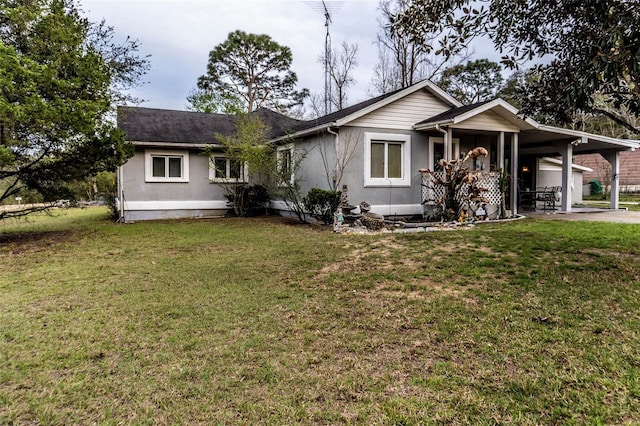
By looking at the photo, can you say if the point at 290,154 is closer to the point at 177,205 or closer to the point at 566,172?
the point at 177,205

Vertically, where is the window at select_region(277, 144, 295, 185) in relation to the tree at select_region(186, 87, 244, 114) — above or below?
below

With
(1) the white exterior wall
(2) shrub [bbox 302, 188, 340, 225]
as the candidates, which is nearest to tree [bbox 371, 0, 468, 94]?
(1) the white exterior wall

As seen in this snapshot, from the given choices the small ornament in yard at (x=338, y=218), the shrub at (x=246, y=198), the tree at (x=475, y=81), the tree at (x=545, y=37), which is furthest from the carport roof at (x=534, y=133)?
the tree at (x=475, y=81)

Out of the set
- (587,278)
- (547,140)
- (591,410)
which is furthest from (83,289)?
(547,140)

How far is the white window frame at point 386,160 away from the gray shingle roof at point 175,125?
290 centimetres

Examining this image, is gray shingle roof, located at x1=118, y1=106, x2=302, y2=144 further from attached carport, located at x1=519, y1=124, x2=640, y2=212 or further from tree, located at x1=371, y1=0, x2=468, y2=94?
tree, located at x1=371, y1=0, x2=468, y2=94

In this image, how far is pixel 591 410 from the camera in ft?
7.61

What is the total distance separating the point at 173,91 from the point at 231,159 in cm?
1758

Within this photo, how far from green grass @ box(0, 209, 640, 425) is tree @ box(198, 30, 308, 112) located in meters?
23.3

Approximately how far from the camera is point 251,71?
91.8ft

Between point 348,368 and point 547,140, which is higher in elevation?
point 547,140

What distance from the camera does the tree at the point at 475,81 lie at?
96.3 feet

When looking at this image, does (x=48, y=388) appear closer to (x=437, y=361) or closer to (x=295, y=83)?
(x=437, y=361)

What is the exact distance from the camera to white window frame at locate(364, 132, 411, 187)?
36.6 ft
